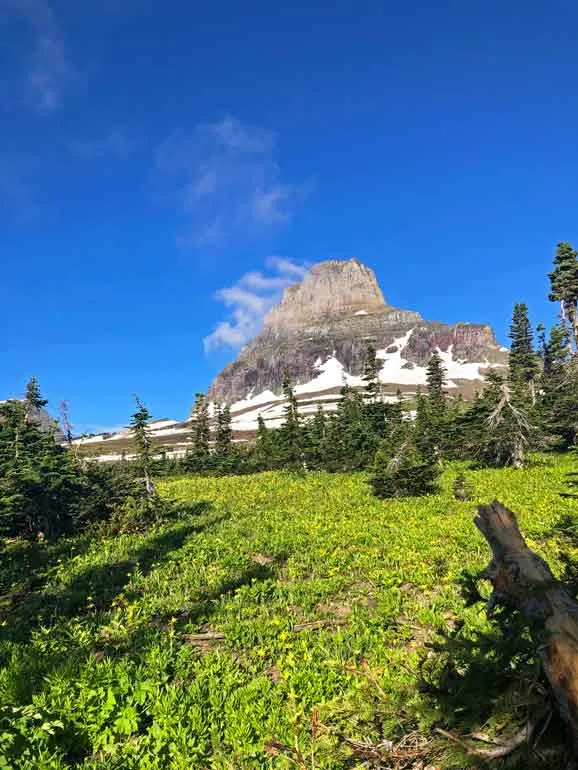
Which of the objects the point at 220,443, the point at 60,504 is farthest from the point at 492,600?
the point at 220,443

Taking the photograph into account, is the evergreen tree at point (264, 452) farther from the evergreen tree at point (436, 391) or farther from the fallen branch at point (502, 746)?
the fallen branch at point (502, 746)

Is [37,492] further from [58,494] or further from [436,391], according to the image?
[436,391]

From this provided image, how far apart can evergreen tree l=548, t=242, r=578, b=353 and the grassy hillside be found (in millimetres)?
38667

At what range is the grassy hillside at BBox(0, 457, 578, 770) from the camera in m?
5.62

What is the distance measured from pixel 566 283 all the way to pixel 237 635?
5348 cm

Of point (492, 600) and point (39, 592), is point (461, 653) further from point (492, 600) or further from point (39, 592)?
point (39, 592)

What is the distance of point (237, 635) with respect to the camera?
9062mm

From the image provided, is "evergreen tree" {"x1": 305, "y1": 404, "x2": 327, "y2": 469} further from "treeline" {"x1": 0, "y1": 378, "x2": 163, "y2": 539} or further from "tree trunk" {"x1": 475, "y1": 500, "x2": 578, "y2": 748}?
"tree trunk" {"x1": 475, "y1": 500, "x2": 578, "y2": 748}

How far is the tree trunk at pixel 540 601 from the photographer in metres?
2.80

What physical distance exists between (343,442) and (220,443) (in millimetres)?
17942

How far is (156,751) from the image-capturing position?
5.84m

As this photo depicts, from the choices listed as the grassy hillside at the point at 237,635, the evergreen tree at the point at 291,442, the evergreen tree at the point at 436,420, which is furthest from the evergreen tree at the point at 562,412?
the evergreen tree at the point at 291,442

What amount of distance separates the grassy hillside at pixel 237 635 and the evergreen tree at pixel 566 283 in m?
38.7

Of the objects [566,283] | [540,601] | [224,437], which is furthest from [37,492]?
[566,283]
